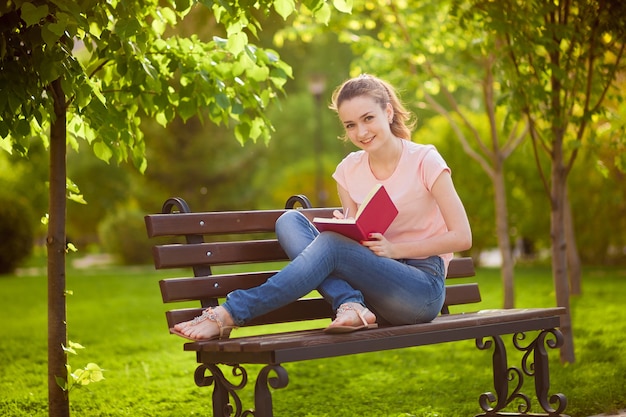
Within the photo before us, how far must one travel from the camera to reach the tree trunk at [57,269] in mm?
4754

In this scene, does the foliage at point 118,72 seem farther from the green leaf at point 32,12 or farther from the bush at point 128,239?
the bush at point 128,239

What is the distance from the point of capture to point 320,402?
20.3ft

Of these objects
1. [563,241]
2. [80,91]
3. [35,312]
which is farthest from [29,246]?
[80,91]

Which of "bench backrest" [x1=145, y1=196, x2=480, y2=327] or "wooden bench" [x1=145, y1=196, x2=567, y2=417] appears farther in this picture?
"bench backrest" [x1=145, y1=196, x2=480, y2=327]

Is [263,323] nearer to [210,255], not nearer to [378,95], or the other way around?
[210,255]

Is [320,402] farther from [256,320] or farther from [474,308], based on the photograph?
[474,308]

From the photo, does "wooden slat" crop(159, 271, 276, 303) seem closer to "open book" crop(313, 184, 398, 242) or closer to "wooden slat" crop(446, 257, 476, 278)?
"open book" crop(313, 184, 398, 242)

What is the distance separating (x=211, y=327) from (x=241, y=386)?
0.28 metres

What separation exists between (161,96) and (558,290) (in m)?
3.35

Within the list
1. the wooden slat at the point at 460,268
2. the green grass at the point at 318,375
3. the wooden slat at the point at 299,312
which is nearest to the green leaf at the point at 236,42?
the wooden slat at the point at 299,312

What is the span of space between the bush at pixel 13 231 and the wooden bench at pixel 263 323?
52.7ft

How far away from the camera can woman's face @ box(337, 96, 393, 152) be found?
4.59 meters

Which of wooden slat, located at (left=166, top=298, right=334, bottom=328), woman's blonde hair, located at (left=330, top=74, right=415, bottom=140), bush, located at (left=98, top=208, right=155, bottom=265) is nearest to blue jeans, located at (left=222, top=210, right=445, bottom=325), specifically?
wooden slat, located at (left=166, top=298, right=334, bottom=328)

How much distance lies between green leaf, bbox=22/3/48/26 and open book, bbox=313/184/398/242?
A: 1409 mm
